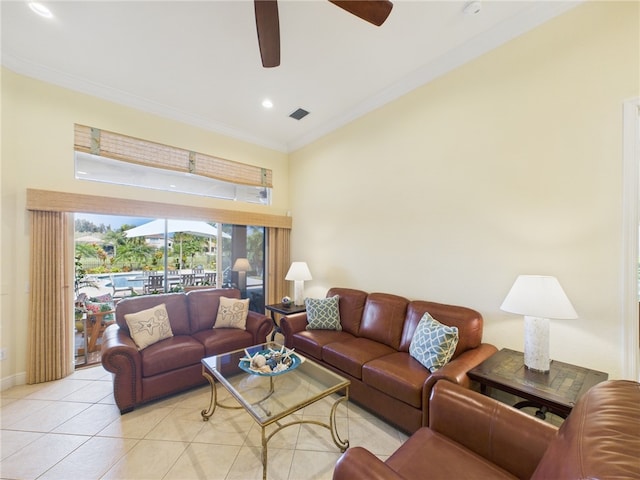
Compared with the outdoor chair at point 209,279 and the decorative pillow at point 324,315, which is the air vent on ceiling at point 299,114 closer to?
the decorative pillow at point 324,315

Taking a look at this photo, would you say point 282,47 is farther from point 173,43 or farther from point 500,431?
point 500,431

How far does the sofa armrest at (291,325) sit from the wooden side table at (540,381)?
1.93 m

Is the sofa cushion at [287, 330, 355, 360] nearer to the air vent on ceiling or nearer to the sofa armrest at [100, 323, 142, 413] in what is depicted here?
the sofa armrest at [100, 323, 142, 413]

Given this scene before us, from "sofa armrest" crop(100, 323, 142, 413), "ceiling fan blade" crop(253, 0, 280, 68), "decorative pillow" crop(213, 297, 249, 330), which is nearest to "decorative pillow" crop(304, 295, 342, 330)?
"decorative pillow" crop(213, 297, 249, 330)

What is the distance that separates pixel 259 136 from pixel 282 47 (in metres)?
2.14

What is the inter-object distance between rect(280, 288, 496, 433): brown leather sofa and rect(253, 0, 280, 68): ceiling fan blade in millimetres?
2583

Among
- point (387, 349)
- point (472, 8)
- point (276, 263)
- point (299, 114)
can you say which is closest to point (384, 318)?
point (387, 349)

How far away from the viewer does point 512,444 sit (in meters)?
1.23

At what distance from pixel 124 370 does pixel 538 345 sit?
11.1 ft

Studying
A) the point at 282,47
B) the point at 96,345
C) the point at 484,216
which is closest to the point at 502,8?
the point at 484,216

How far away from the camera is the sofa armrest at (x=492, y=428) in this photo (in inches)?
46.5

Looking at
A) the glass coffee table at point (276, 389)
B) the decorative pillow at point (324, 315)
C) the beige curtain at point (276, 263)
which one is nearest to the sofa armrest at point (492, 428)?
the glass coffee table at point (276, 389)

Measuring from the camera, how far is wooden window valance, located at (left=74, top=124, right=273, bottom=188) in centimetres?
322

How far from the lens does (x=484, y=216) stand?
8.22 ft
